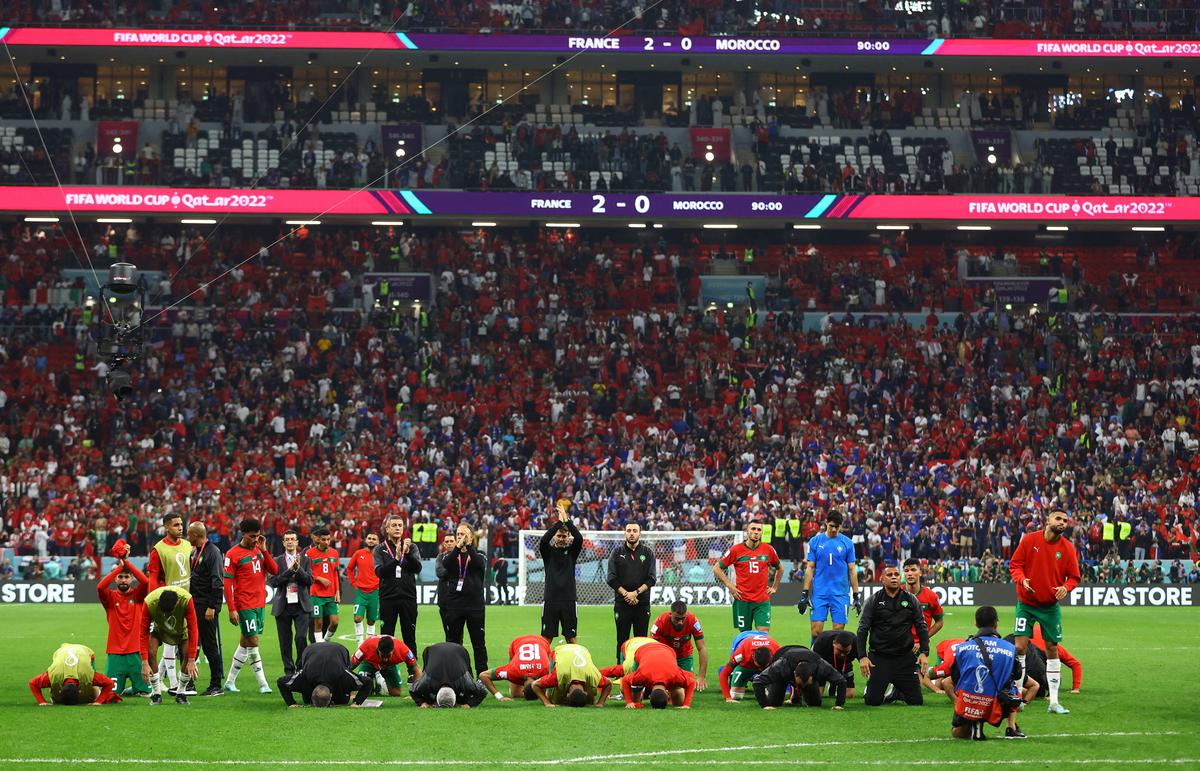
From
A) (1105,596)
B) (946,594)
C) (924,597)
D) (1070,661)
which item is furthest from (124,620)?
(1105,596)

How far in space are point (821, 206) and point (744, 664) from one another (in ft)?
117

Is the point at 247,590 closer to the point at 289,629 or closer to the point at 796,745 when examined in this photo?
the point at 289,629

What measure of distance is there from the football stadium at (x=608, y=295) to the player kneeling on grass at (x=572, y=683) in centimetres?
640

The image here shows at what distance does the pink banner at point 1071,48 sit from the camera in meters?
51.6

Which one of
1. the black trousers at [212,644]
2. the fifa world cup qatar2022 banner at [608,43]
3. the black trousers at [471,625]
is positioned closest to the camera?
the black trousers at [212,644]

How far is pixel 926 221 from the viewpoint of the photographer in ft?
171

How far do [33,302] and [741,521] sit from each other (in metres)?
24.9

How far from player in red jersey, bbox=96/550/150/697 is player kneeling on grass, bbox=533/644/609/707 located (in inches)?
173

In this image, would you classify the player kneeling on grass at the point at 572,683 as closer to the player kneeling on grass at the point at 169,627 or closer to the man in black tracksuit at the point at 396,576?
the man in black tracksuit at the point at 396,576

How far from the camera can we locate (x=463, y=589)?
1705 cm

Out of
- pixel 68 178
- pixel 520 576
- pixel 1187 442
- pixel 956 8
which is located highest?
pixel 956 8

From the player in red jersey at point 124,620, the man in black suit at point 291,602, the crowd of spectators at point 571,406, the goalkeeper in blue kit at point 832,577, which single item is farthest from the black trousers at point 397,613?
the crowd of spectators at point 571,406

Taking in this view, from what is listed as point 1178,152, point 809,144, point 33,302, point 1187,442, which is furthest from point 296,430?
point 1178,152

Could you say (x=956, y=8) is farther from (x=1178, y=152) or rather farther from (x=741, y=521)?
(x=741, y=521)
